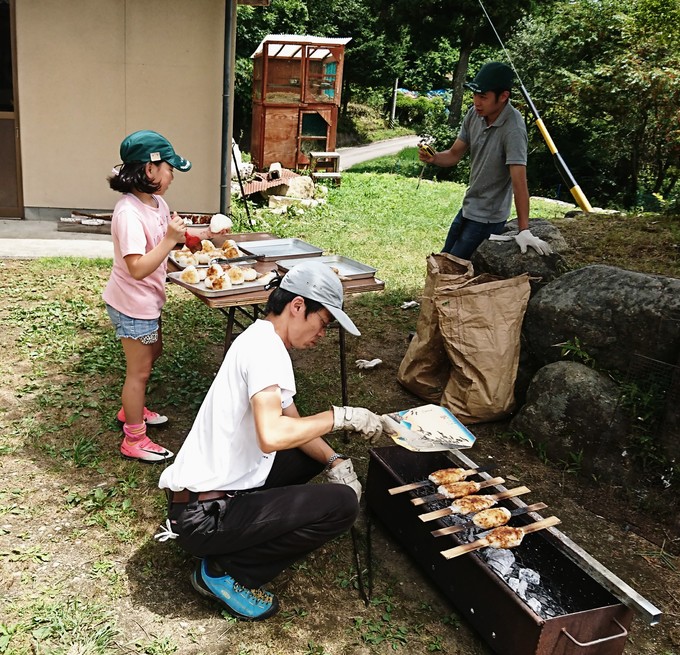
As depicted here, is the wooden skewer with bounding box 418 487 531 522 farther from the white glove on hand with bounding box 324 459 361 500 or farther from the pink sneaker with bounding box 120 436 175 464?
the pink sneaker with bounding box 120 436 175 464

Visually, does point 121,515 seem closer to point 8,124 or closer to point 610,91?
point 8,124

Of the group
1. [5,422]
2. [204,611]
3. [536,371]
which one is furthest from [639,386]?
[5,422]

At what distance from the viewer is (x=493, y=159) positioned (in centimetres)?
450

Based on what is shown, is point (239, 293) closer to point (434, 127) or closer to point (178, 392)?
point (178, 392)

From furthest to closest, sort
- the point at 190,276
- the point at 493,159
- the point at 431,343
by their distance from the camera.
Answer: the point at 493,159 → the point at 431,343 → the point at 190,276

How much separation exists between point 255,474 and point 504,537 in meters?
0.98

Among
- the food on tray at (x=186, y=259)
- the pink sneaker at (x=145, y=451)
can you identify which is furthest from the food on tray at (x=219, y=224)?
the pink sneaker at (x=145, y=451)

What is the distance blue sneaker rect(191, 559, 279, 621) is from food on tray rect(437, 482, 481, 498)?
85cm

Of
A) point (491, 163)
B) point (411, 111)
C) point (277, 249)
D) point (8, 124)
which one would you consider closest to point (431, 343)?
point (277, 249)

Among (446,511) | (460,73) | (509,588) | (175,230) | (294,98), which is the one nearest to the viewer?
(509,588)

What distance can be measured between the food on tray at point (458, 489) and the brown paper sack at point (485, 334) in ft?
3.95

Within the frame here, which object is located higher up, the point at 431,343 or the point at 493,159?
the point at 493,159

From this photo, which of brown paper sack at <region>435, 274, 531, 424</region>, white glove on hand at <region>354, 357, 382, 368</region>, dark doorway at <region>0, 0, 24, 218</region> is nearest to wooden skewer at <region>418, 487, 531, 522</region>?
brown paper sack at <region>435, 274, 531, 424</region>

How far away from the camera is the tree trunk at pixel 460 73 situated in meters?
20.1
